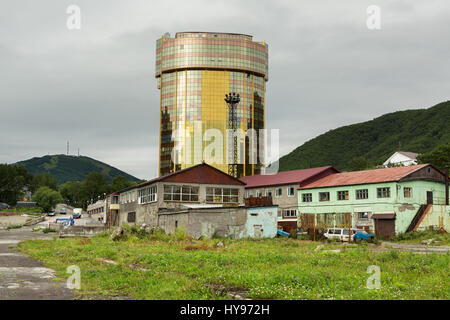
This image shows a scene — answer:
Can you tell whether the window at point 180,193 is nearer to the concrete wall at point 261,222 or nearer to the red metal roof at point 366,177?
the concrete wall at point 261,222

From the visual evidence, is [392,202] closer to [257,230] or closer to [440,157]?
[257,230]

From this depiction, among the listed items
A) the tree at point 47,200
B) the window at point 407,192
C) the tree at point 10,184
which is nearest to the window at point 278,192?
the window at point 407,192

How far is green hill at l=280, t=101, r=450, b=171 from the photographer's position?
143 meters

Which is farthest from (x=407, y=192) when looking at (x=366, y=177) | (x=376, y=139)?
(x=376, y=139)

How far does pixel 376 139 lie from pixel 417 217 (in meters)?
130

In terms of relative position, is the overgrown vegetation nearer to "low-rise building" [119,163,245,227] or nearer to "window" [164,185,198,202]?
"low-rise building" [119,163,245,227]

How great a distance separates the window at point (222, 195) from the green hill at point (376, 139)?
3734 inches

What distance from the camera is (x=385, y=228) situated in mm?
44844

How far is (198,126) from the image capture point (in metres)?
136

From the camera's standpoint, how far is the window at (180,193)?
49.2 metres

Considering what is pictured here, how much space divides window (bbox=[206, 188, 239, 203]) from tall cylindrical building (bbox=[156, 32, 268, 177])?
81120 millimetres

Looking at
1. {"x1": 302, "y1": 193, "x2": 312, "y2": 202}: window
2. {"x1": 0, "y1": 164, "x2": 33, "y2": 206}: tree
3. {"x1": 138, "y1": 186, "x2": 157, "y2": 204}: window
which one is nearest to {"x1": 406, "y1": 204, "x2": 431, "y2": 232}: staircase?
{"x1": 302, "y1": 193, "x2": 312, "y2": 202}: window
